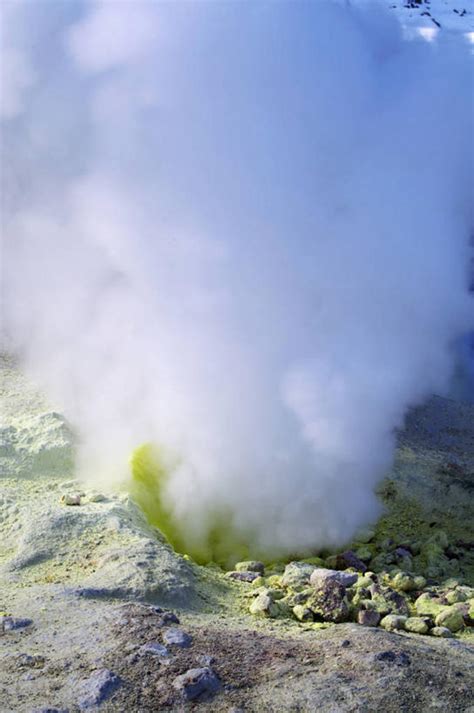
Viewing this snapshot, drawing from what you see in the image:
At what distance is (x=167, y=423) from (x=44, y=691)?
99.8 inches

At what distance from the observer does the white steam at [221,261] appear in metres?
4.95

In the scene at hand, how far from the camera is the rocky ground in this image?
2578mm

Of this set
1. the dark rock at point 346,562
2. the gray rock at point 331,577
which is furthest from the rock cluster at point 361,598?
the dark rock at point 346,562

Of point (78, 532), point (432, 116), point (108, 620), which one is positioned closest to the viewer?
point (108, 620)

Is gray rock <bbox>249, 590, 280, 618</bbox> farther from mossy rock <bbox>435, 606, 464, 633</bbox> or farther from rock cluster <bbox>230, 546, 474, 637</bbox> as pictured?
mossy rock <bbox>435, 606, 464, 633</bbox>

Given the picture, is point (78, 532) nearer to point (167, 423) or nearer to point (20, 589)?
point (20, 589)

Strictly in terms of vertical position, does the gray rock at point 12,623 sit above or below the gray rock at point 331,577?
below

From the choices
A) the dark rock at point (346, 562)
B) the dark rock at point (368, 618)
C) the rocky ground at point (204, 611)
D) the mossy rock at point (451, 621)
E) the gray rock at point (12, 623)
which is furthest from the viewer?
the dark rock at point (346, 562)

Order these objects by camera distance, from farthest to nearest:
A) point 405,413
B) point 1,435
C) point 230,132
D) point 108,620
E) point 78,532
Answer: point 230,132, point 405,413, point 1,435, point 78,532, point 108,620

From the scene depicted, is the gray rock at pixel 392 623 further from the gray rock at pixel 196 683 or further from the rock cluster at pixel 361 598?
the gray rock at pixel 196 683

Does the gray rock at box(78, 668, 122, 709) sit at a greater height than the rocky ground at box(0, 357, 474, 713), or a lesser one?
lesser

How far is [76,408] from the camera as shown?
5.32 m

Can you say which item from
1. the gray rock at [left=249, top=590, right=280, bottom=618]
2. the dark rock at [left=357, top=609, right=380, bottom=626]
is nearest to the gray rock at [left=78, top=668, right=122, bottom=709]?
the gray rock at [left=249, top=590, right=280, bottom=618]

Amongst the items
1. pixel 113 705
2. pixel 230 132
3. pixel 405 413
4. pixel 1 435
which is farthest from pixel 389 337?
pixel 113 705
